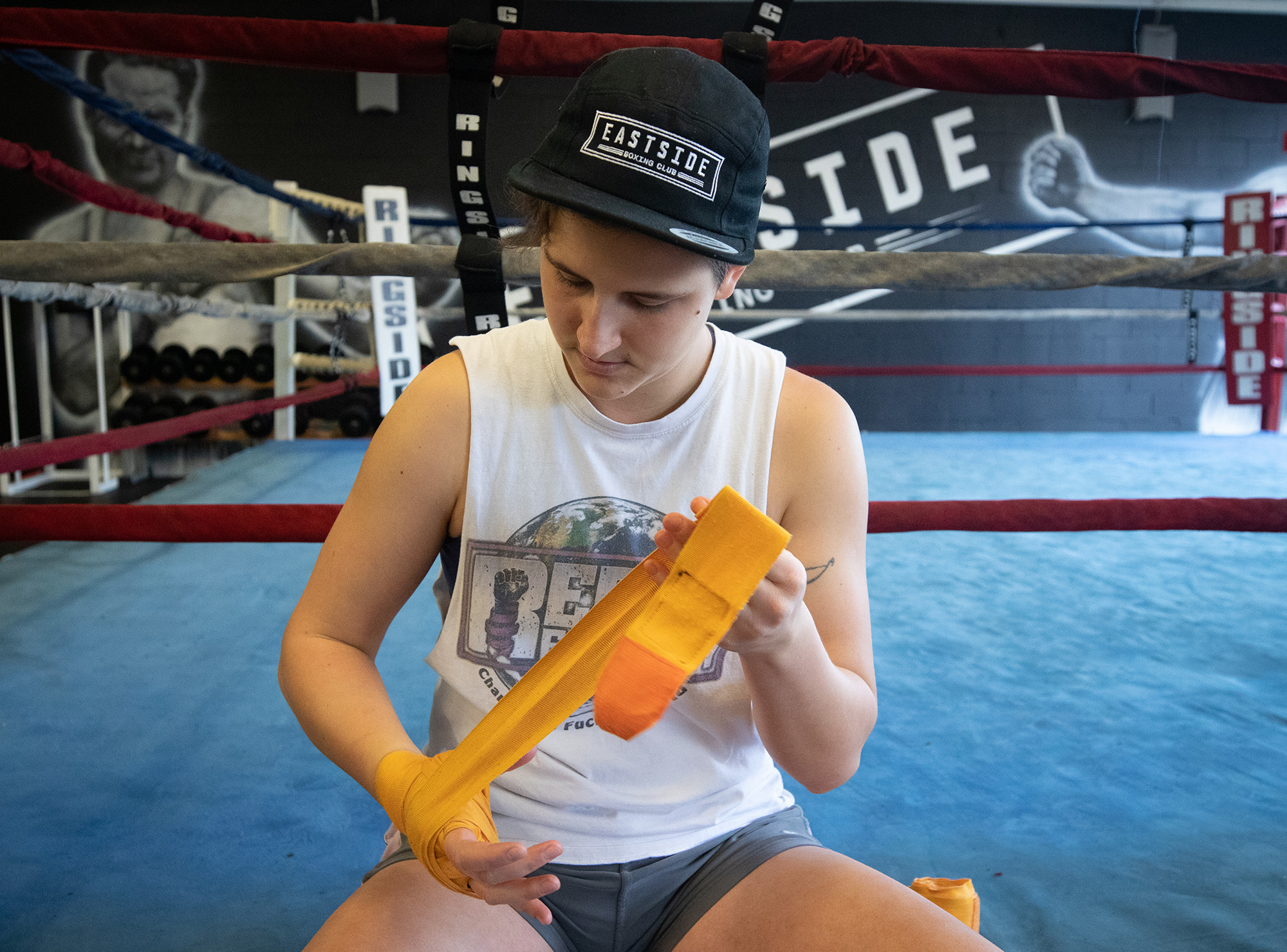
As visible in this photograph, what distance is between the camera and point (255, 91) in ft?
16.8

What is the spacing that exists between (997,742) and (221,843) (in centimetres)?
110

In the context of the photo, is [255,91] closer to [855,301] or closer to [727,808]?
[855,301]

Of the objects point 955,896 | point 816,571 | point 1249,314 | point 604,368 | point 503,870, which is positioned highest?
point 1249,314

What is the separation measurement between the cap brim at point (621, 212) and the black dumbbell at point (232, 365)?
4.92 m

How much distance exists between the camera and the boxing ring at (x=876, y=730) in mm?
971

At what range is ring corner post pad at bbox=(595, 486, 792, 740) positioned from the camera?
1.48 feet

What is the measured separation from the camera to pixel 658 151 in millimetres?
570

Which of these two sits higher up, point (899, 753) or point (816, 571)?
point (816, 571)

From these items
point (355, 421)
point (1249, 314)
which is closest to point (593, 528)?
point (355, 421)

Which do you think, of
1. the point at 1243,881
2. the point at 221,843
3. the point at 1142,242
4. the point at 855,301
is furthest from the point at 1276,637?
the point at 1142,242

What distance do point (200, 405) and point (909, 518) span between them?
16.3 ft

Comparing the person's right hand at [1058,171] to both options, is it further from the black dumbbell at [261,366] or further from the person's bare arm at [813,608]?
the person's bare arm at [813,608]

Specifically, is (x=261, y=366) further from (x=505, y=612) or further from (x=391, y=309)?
(x=505, y=612)

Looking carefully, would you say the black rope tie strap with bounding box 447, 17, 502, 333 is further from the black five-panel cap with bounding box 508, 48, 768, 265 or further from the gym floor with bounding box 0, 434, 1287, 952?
the gym floor with bounding box 0, 434, 1287, 952
